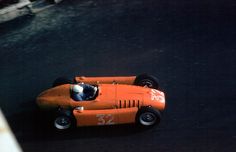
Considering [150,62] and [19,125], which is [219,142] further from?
[19,125]

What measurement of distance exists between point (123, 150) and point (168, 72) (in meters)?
3.71

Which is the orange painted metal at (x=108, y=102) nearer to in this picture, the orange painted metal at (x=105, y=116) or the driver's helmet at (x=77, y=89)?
the orange painted metal at (x=105, y=116)

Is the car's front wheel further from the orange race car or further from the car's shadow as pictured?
the car's shadow

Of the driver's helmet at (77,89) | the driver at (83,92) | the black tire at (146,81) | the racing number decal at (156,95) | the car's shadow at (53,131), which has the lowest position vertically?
the car's shadow at (53,131)

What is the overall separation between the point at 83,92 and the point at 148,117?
1852 millimetres

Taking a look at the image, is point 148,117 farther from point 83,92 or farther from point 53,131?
point 53,131

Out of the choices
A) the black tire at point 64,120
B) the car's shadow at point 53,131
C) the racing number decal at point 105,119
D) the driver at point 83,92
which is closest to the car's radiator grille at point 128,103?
the racing number decal at point 105,119

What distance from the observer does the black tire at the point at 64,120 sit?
36.7ft

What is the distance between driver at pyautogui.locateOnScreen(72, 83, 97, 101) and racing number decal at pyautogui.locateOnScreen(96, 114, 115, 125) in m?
0.64

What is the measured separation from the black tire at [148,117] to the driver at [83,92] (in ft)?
4.41

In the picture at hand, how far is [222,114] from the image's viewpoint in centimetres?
1180

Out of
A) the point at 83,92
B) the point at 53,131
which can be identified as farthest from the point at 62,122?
the point at 83,92

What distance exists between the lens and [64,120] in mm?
11328

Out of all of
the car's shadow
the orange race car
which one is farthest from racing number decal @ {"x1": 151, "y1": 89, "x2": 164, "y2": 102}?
the car's shadow
